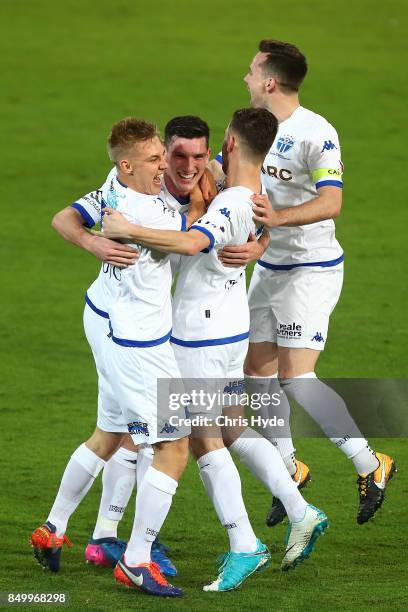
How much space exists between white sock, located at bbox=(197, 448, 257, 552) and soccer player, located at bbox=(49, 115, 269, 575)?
339mm

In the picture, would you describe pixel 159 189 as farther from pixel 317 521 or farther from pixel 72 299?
pixel 72 299

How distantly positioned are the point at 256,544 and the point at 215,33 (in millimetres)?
13185

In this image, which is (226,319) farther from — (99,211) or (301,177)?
(301,177)

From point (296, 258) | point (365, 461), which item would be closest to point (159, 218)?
point (296, 258)

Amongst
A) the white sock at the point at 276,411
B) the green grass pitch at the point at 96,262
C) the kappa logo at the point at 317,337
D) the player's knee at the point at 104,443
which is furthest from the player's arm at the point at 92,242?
the white sock at the point at 276,411

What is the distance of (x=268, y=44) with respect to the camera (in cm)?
642

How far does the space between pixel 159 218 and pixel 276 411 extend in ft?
6.50

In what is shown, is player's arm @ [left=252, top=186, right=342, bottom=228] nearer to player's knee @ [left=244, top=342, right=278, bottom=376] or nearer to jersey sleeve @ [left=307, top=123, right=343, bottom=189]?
jersey sleeve @ [left=307, top=123, right=343, bottom=189]

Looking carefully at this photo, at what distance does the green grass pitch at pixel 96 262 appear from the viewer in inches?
227

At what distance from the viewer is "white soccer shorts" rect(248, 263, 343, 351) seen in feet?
21.2

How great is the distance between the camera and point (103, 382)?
18.3ft

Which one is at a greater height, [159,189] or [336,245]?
[159,189]

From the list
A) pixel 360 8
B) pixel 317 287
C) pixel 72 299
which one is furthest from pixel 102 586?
pixel 360 8

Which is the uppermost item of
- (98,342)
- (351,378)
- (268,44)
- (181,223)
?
(268,44)
